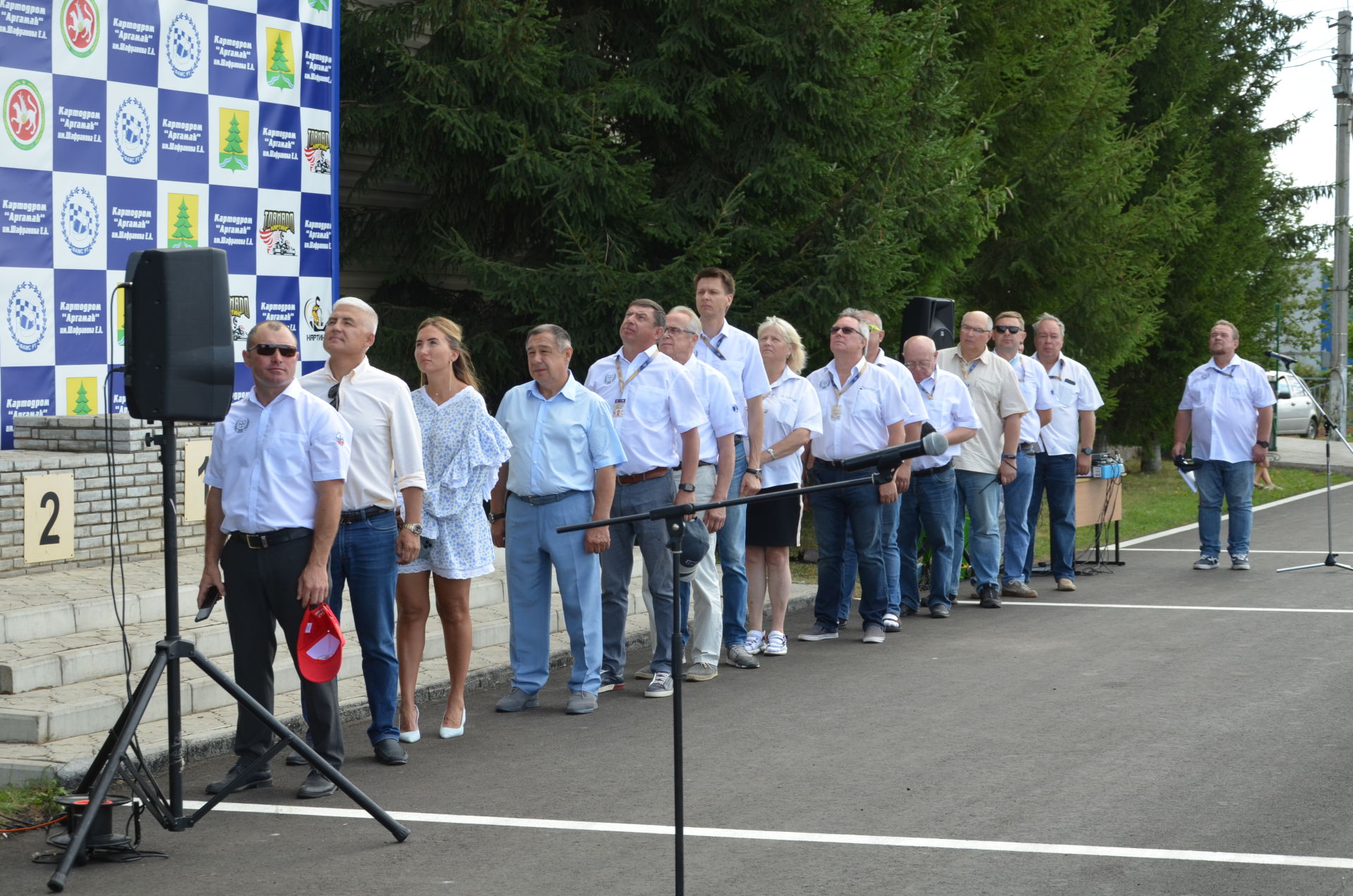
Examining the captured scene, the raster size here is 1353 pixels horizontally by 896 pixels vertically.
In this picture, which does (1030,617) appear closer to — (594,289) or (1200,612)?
(1200,612)

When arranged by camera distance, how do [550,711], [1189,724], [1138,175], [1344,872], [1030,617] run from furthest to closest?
[1138,175]
[1030,617]
[550,711]
[1189,724]
[1344,872]

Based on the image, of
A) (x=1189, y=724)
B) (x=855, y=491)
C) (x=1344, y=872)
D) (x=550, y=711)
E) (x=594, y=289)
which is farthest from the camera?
(x=594, y=289)

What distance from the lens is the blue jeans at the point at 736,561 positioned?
913cm

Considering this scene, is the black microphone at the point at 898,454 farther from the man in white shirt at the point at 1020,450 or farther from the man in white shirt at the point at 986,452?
the man in white shirt at the point at 1020,450

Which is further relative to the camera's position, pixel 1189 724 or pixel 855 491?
pixel 855 491

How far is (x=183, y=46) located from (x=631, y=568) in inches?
196

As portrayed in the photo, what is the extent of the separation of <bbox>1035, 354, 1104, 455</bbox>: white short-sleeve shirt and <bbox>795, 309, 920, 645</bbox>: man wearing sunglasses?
2.61m

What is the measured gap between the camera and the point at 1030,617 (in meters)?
11.0

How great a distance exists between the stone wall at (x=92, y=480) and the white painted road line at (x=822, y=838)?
3.42 meters

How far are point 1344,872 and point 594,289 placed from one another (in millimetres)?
7765

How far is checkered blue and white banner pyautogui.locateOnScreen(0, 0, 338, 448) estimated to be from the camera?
970 cm

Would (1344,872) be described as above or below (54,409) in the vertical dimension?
below

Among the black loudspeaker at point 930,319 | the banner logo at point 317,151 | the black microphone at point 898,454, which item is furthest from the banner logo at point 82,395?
the black microphone at point 898,454

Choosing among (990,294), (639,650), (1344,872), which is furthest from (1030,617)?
(990,294)
